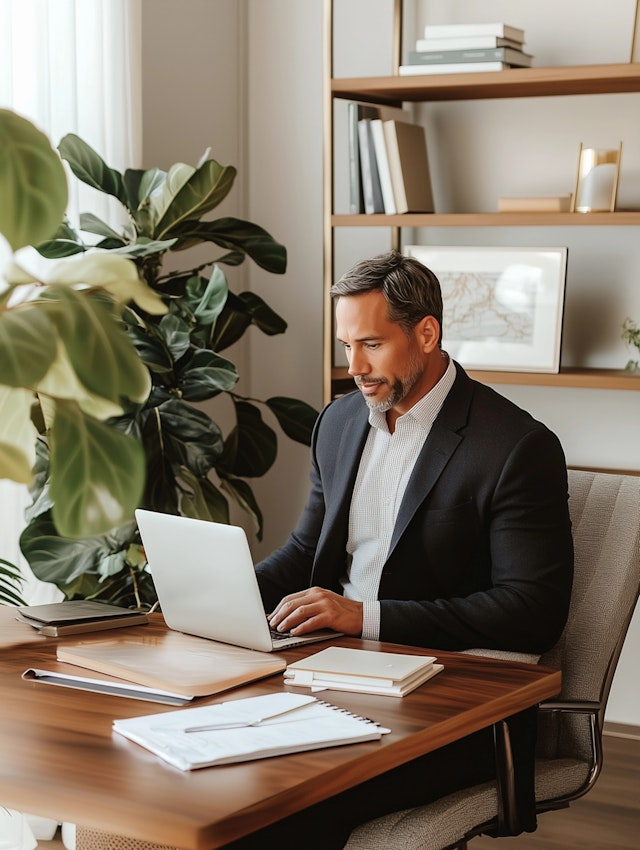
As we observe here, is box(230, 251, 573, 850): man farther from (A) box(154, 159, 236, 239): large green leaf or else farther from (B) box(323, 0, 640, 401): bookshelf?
(B) box(323, 0, 640, 401): bookshelf

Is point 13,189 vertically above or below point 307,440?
above

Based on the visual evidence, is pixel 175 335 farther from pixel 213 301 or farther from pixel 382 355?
pixel 382 355

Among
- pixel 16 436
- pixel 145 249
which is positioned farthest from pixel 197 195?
pixel 16 436

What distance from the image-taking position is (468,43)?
3.38m

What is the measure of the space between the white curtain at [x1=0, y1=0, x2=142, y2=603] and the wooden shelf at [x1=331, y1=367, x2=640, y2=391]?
1199 millimetres

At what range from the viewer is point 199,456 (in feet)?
9.80

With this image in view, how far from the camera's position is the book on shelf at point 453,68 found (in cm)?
335

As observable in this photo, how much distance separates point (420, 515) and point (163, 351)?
3.38 feet

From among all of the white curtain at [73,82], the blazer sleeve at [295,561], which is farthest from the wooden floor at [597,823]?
the white curtain at [73,82]

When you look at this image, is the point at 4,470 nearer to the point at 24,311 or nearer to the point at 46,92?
the point at 24,311

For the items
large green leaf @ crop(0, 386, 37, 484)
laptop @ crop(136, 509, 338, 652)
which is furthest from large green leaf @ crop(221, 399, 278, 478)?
large green leaf @ crop(0, 386, 37, 484)

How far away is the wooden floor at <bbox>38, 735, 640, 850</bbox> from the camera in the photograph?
9.43 ft

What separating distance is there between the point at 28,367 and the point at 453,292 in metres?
3.15

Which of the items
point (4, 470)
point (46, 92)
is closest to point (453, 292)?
point (46, 92)
